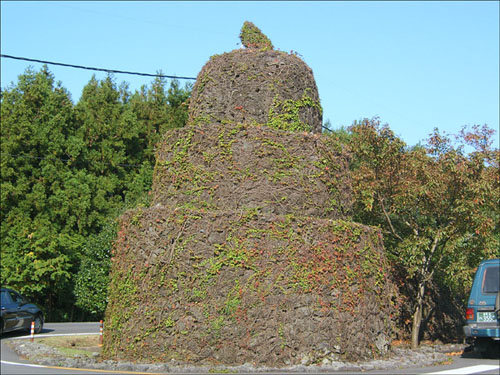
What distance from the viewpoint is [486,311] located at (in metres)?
12.6

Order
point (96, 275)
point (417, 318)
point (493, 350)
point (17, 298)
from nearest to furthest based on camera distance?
point (493, 350) < point (417, 318) < point (17, 298) < point (96, 275)

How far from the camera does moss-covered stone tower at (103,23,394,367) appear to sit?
11047 millimetres

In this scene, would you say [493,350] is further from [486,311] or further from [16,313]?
[16,313]

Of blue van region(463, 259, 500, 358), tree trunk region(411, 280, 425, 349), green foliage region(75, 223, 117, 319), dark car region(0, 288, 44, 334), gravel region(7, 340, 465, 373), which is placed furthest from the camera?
green foliage region(75, 223, 117, 319)

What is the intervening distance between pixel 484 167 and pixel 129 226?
971cm

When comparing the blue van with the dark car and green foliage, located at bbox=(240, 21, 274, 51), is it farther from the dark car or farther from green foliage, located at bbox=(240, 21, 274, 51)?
the dark car

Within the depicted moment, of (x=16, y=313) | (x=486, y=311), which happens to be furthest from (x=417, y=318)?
(x=16, y=313)

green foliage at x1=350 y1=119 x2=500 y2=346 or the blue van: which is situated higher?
green foliage at x1=350 y1=119 x2=500 y2=346

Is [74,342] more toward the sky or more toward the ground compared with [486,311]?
more toward the ground

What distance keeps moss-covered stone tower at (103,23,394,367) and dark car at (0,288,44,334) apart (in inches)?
252

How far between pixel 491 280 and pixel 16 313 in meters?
13.4

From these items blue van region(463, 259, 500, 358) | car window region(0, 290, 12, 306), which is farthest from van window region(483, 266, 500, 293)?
car window region(0, 290, 12, 306)

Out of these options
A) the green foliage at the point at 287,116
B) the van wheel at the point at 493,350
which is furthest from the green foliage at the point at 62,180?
the van wheel at the point at 493,350

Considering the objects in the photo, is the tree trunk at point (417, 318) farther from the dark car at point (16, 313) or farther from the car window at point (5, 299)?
the car window at point (5, 299)
